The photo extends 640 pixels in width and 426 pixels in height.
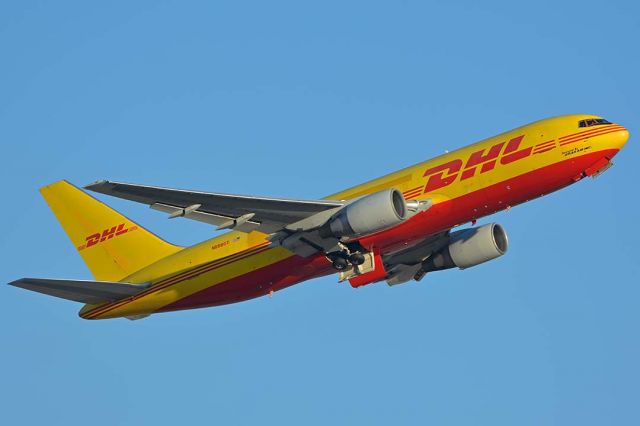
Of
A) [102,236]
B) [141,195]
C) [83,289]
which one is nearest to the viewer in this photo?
[141,195]

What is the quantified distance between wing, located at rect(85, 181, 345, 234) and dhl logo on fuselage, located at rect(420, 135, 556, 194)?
4205 mm

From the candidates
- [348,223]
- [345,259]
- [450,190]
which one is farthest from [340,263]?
[450,190]

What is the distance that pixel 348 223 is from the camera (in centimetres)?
4400

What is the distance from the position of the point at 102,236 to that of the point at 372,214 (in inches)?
634

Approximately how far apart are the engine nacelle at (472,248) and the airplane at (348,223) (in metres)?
0.05

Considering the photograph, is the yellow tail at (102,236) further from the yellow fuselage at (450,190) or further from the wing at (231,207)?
the wing at (231,207)

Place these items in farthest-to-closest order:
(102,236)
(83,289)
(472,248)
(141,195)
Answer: (102,236) < (472,248) < (83,289) < (141,195)

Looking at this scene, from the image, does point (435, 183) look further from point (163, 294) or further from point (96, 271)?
point (96, 271)

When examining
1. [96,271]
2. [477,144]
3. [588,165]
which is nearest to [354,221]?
[477,144]

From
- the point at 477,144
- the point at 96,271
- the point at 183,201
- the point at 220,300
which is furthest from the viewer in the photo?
the point at 96,271

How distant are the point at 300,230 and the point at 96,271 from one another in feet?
40.9

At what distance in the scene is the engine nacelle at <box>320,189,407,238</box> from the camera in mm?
43062

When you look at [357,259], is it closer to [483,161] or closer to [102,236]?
[483,161]

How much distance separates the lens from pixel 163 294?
162ft
